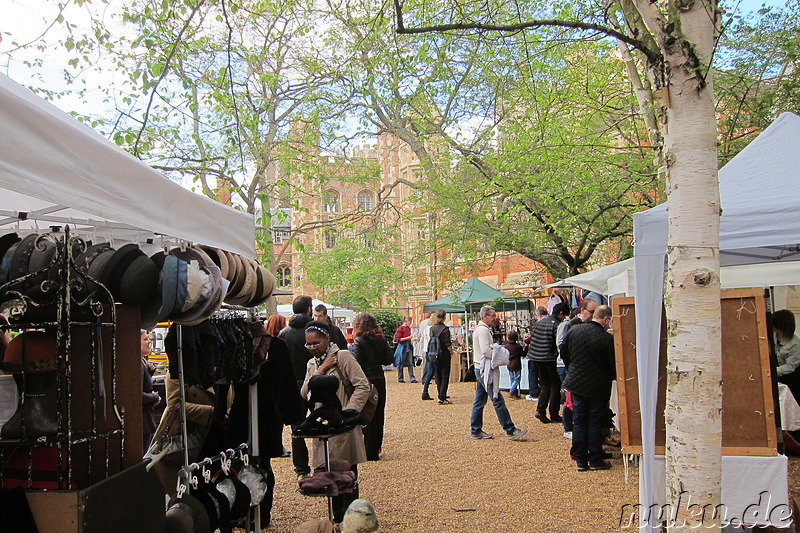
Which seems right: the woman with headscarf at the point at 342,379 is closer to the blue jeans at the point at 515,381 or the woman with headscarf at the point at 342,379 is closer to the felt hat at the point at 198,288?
the felt hat at the point at 198,288

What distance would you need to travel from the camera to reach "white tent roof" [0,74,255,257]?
7.53 feet

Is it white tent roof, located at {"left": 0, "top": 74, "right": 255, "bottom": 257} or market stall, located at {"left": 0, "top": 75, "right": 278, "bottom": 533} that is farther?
market stall, located at {"left": 0, "top": 75, "right": 278, "bottom": 533}

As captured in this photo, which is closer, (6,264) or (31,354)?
(31,354)

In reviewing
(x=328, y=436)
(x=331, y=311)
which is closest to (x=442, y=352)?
(x=328, y=436)

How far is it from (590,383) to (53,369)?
584 cm

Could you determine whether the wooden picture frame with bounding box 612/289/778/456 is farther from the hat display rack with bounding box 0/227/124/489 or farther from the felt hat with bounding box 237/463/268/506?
the hat display rack with bounding box 0/227/124/489

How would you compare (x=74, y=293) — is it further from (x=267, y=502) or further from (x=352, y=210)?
(x=352, y=210)

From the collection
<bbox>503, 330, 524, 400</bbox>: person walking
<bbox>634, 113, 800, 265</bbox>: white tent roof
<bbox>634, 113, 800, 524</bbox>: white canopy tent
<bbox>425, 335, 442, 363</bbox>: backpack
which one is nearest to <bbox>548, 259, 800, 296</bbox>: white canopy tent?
<bbox>503, 330, 524, 400</bbox>: person walking

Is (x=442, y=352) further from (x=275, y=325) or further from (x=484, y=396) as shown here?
(x=275, y=325)

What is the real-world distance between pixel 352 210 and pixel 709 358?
19.4 metres

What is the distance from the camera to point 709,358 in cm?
338

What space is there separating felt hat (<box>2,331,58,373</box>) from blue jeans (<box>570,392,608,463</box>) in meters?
5.88

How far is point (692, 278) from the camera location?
11.2 ft

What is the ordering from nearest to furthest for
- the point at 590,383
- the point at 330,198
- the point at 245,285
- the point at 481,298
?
the point at 245,285
the point at 590,383
the point at 481,298
the point at 330,198
